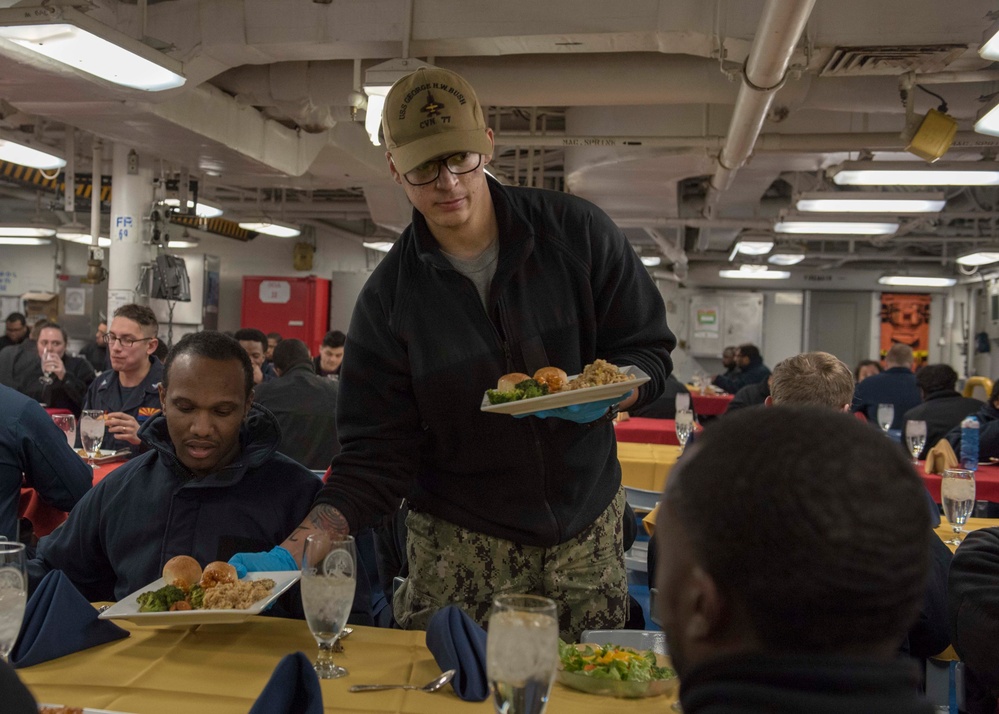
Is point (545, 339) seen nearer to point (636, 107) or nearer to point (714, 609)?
point (714, 609)

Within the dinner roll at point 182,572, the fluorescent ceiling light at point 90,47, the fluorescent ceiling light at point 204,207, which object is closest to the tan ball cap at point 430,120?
the dinner roll at point 182,572

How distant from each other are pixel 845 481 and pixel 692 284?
20536 mm

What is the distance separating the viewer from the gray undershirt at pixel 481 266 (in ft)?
7.27

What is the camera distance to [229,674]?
64.7 inches

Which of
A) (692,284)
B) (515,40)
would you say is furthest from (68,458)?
(692,284)

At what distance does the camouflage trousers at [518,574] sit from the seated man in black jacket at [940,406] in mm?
4946

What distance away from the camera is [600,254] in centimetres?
224

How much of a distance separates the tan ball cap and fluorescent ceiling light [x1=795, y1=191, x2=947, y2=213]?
21.3ft

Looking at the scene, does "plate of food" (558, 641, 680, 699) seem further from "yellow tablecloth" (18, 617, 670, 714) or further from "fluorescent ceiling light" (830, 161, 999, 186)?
"fluorescent ceiling light" (830, 161, 999, 186)

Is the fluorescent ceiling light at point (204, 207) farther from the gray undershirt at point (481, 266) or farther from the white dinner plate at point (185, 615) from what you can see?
the white dinner plate at point (185, 615)

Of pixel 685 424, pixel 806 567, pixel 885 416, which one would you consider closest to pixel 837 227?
pixel 885 416

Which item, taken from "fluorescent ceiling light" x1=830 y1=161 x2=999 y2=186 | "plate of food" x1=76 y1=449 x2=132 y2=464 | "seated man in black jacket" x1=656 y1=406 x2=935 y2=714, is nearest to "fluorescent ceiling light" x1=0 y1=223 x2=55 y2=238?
"plate of food" x1=76 y1=449 x2=132 y2=464

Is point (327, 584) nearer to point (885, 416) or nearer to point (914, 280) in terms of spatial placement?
point (885, 416)

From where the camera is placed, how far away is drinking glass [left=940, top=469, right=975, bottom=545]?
3.19 metres
